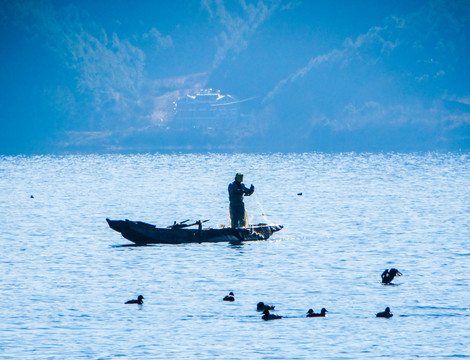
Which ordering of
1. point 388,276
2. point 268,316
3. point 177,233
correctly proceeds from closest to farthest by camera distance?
point 268,316
point 388,276
point 177,233

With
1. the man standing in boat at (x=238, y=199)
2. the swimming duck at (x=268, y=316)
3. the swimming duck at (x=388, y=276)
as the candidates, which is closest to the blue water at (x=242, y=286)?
the swimming duck at (x=268, y=316)

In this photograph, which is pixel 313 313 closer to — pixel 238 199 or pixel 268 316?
pixel 268 316

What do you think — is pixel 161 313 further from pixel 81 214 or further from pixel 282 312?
pixel 81 214

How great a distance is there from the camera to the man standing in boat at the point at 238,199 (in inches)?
1571

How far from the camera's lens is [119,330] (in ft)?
89.0

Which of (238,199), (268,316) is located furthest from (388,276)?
(238,199)

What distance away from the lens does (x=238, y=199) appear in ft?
133

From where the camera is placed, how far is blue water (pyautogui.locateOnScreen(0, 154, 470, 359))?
84.1 ft

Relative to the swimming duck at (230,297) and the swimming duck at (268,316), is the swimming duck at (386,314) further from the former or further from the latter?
the swimming duck at (230,297)

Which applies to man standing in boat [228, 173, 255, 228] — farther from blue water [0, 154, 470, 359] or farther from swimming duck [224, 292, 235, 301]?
swimming duck [224, 292, 235, 301]

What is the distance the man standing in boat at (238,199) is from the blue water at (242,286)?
1094 millimetres

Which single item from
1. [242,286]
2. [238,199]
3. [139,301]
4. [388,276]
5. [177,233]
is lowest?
[139,301]

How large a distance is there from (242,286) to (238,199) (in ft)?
25.8

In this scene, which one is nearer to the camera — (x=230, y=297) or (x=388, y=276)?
(x=230, y=297)
